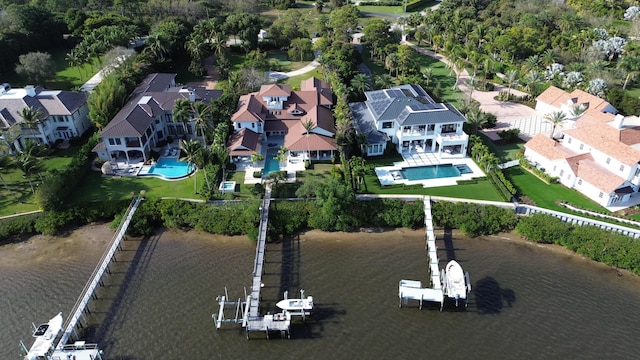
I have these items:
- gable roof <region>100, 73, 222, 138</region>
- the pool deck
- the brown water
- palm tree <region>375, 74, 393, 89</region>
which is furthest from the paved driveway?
gable roof <region>100, 73, 222, 138</region>

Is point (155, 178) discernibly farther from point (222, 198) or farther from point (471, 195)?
point (471, 195)

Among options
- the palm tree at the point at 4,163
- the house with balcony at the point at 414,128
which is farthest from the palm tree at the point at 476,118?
the palm tree at the point at 4,163

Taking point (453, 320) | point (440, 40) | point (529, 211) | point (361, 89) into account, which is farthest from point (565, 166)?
point (440, 40)

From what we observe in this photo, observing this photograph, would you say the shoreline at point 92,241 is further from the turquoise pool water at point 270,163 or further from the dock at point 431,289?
the turquoise pool water at point 270,163

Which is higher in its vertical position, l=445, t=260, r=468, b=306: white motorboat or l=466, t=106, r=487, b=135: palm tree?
l=466, t=106, r=487, b=135: palm tree

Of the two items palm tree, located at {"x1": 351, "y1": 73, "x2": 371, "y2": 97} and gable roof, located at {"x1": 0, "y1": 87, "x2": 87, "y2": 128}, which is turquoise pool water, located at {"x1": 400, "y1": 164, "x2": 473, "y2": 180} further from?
gable roof, located at {"x1": 0, "y1": 87, "x2": 87, "y2": 128}

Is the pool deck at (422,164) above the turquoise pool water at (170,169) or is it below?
below
